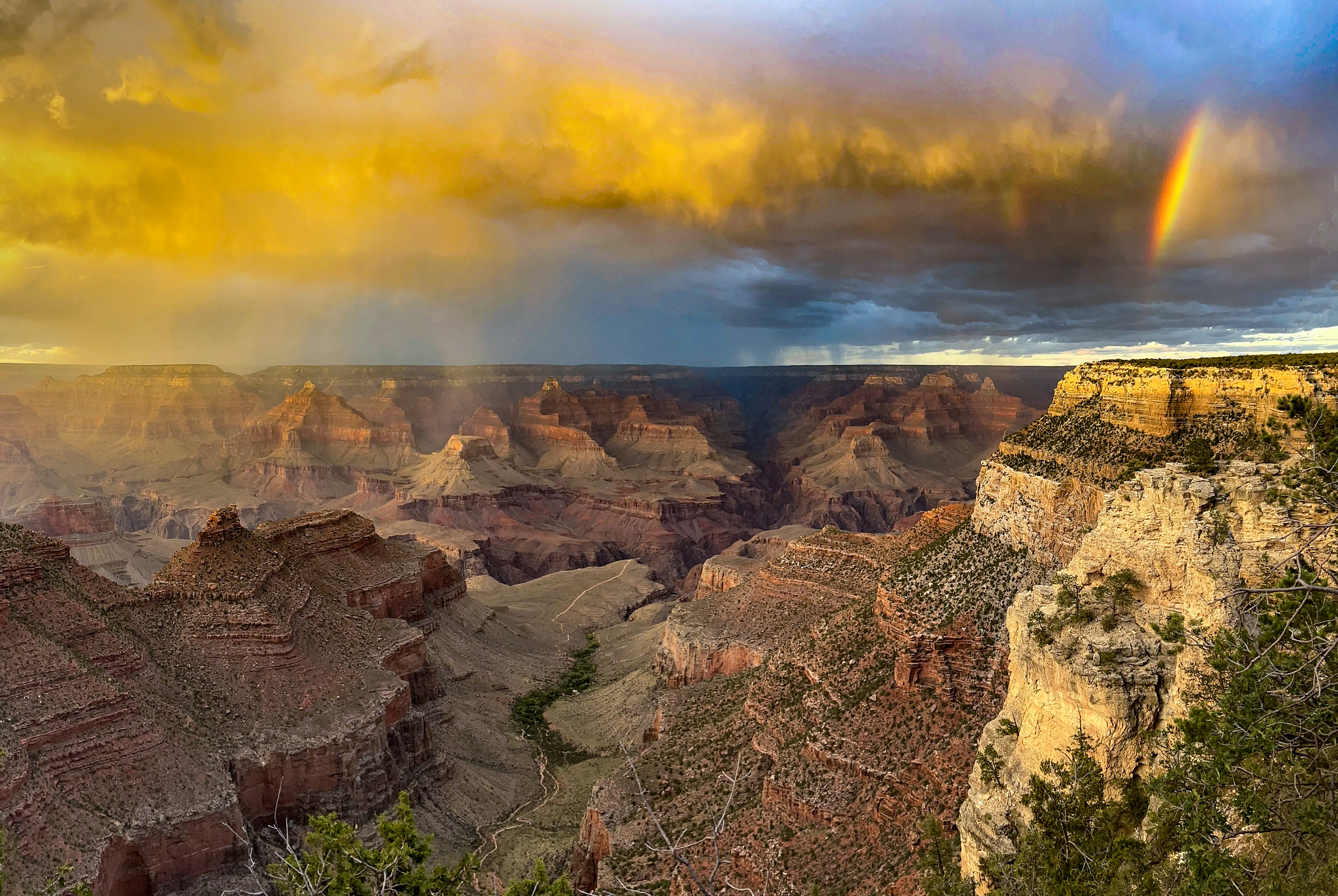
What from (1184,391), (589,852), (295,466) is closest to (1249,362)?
(1184,391)

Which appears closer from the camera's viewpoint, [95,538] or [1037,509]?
[1037,509]

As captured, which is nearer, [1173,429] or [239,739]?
[1173,429]

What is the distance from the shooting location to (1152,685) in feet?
62.2

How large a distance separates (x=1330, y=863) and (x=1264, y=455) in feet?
42.1

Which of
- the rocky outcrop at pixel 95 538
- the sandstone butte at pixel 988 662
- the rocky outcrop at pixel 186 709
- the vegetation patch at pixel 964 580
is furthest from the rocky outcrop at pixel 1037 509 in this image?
the rocky outcrop at pixel 95 538

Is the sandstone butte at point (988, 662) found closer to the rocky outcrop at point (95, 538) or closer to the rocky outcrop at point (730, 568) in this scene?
the rocky outcrop at point (730, 568)

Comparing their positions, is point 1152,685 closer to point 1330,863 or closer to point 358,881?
point 1330,863

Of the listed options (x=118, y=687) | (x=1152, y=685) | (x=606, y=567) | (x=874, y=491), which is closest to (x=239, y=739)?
(x=118, y=687)

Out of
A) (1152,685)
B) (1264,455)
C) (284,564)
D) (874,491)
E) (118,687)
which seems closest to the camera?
(1152,685)

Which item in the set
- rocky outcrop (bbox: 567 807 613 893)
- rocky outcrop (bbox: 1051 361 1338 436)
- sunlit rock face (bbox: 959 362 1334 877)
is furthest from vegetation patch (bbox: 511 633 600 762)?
rocky outcrop (bbox: 1051 361 1338 436)

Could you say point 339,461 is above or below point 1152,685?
below

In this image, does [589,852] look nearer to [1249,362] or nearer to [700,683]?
[700,683]

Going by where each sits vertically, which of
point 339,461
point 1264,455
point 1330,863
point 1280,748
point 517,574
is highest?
point 1264,455

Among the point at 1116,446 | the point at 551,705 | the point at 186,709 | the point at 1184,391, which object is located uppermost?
the point at 1184,391
